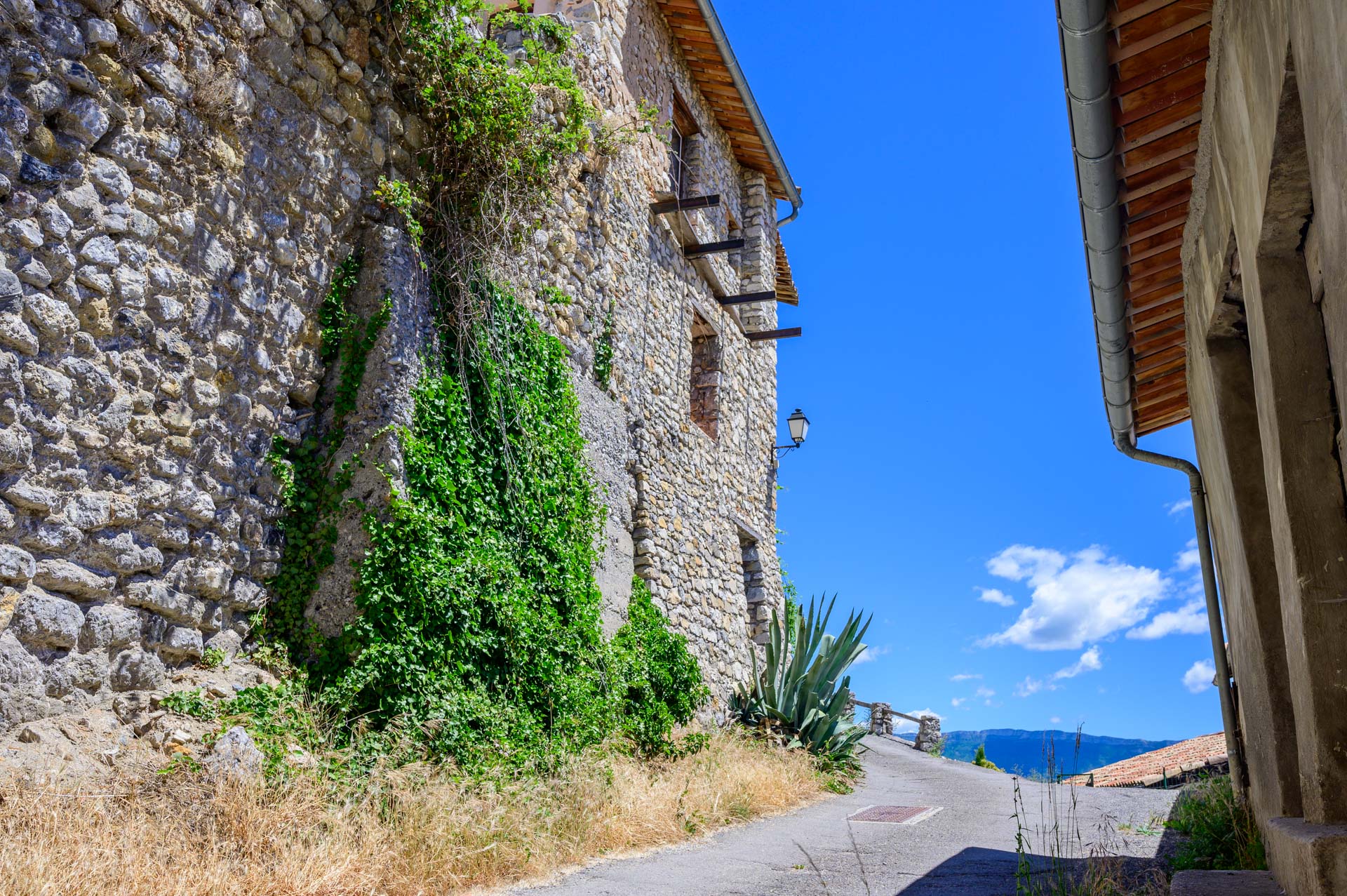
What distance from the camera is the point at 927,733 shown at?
1505 cm

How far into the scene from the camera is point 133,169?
396 cm

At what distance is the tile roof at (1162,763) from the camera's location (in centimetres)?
977

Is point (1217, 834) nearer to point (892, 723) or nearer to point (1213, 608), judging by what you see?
point (1213, 608)

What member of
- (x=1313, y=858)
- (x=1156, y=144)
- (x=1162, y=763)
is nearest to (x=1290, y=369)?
(x=1313, y=858)

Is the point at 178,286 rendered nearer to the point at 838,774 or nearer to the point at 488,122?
the point at 488,122

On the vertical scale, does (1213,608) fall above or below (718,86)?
below

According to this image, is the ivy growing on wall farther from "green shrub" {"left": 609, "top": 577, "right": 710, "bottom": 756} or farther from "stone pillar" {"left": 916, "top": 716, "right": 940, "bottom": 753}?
"stone pillar" {"left": 916, "top": 716, "right": 940, "bottom": 753}

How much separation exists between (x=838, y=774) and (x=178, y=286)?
7.25 meters

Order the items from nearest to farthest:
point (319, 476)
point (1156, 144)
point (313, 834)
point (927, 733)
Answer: point (313, 834) < point (1156, 144) < point (319, 476) < point (927, 733)

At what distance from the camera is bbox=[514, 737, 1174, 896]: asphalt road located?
423cm

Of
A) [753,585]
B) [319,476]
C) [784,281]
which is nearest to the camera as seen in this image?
[319,476]

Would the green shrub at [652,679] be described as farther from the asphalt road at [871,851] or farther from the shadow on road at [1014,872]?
the shadow on road at [1014,872]

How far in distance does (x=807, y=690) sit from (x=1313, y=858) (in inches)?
281

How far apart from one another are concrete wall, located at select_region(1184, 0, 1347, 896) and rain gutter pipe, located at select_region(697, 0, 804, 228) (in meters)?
6.96
